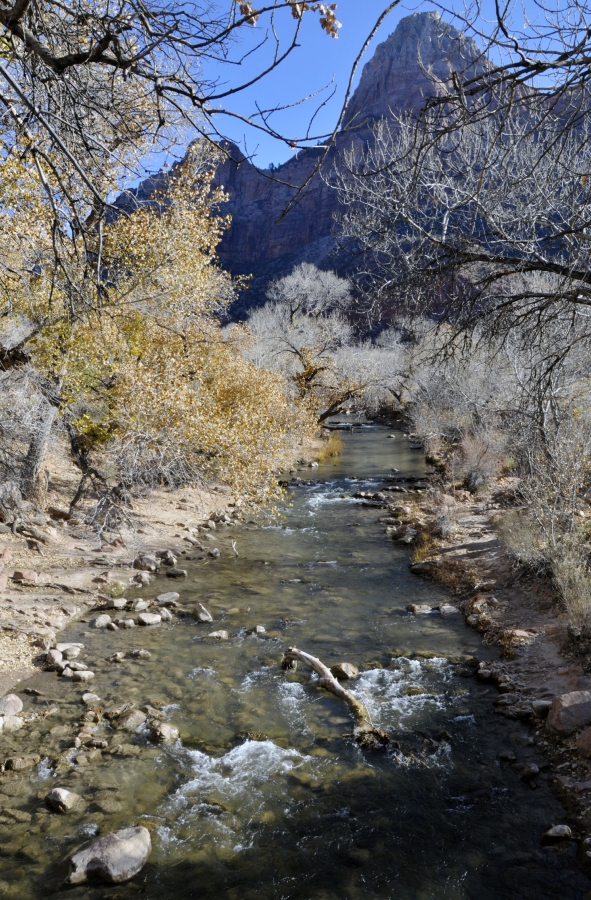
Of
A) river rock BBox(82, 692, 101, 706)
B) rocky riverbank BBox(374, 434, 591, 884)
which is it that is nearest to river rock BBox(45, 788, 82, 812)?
river rock BBox(82, 692, 101, 706)

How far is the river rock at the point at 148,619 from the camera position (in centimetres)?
775

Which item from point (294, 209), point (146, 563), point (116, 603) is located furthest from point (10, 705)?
point (294, 209)

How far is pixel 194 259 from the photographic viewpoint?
10.9 metres

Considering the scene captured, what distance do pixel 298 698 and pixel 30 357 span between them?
680 cm

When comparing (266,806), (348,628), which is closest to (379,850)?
(266,806)

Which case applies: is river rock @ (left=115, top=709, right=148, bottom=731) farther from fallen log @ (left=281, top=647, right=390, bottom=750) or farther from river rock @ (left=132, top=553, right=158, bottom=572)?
river rock @ (left=132, top=553, right=158, bottom=572)

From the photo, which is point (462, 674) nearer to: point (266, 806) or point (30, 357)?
point (266, 806)

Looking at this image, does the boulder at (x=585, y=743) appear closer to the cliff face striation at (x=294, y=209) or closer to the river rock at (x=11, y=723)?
the river rock at (x=11, y=723)

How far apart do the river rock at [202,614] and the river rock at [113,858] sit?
3891mm

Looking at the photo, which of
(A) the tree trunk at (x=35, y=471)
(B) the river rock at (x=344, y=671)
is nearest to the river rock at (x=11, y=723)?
(B) the river rock at (x=344, y=671)

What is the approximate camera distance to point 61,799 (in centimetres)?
427

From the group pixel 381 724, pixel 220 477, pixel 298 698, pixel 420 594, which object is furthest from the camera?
pixel 220 477

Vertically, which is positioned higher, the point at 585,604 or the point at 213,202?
the point at 213,202

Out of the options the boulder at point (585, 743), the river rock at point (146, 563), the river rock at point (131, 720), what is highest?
the boulder at point (585, 743)
